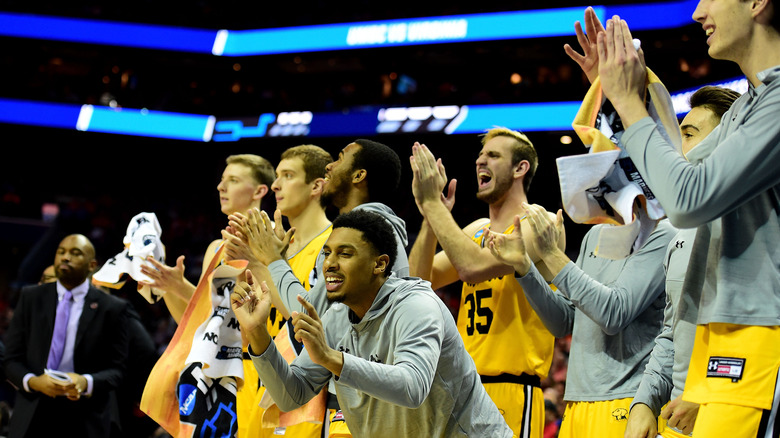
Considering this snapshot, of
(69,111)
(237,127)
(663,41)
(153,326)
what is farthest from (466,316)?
(69,111)

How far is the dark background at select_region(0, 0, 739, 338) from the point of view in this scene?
19.1 metres

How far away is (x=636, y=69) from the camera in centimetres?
211

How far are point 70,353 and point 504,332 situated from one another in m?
3.94

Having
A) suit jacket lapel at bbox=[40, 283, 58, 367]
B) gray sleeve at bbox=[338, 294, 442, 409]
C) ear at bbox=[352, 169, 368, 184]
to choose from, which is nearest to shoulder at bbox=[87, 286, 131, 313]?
suit jacket lapel at bbox=[40, 283, 58, 367]

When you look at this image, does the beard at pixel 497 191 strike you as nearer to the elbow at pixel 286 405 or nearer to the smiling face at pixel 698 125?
the smiling face at pixel 698 125

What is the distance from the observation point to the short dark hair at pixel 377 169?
441cm

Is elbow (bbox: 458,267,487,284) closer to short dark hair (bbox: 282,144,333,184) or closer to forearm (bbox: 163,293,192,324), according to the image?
short dark hair (bbox: 282,144,333,184)

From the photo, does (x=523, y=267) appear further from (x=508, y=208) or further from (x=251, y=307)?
(x=251, y=307)

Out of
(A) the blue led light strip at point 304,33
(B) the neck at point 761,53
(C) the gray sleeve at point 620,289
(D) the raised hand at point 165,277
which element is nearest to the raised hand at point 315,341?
(C) the gray sleeve at point 620,289

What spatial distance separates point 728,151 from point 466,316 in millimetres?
2636

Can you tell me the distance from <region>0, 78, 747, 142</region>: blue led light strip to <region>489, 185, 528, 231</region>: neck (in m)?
13.1

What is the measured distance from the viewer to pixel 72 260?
651 centimetres

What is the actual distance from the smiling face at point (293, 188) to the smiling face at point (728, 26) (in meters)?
3.07

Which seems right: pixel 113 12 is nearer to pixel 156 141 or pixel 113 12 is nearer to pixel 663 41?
pixel 156 141
